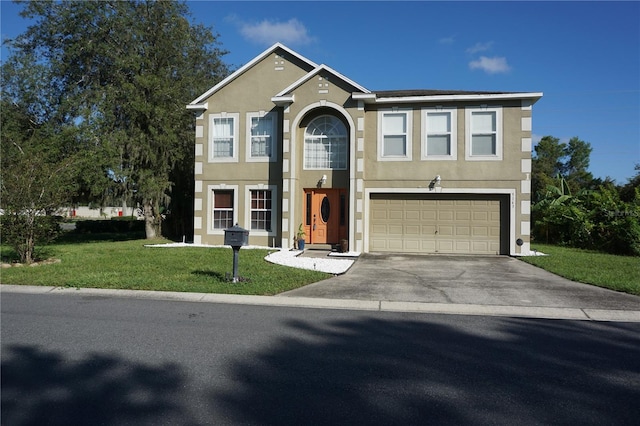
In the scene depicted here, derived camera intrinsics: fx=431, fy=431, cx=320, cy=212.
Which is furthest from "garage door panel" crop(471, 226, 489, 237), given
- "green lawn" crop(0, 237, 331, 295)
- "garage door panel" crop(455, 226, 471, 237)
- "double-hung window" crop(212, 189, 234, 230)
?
"double-hung window" crop(212, 189, 234, 230)

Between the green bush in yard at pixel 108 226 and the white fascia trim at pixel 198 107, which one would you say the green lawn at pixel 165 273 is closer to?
the white fascia trim at pixel 198 107

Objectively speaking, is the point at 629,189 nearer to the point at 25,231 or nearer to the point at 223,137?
the point at 223,137

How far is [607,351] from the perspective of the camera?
5.46 meters

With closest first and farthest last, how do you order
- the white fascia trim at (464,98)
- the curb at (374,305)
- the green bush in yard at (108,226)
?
the curb at (374,305) → the white fascia trim at (464,98) → the green bush in yard at (108,226)

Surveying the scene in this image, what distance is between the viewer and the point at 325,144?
16984mm

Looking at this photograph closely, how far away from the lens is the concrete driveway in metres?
8.42

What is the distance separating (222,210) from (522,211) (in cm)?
1168

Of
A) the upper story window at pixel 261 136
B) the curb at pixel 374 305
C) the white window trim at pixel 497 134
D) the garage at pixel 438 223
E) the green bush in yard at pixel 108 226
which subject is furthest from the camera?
the green bush in yard at pixel 108 226

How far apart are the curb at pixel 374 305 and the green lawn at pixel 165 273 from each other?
32cm

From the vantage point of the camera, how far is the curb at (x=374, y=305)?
7.41m

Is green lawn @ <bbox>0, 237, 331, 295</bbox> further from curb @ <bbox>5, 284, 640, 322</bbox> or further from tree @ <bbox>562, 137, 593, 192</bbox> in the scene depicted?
tree @ <bbox>562, 137, 593, 192</bbox>

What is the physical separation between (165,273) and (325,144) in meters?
8.44

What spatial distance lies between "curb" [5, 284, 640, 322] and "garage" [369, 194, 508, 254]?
27.3ft

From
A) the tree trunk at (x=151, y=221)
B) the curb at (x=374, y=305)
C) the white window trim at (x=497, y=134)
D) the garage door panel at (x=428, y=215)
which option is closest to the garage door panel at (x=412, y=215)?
the garage door panel at (x=428, y=215)
